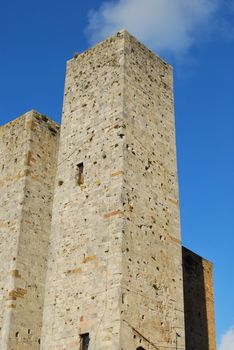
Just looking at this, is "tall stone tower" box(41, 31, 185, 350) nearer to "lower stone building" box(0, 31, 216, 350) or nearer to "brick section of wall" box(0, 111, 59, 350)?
"lower stone building" box(0, 31, 216, 350)

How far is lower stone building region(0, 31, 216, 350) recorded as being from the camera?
1414 cm

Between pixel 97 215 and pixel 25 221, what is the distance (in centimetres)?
286

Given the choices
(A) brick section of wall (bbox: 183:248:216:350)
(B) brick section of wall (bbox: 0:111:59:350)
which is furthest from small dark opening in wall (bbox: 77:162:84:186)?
(A) brick section of wall (bbox: 183:248:216:350)

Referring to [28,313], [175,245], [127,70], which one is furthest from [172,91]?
[28,313]

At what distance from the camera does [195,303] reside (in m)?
22.5

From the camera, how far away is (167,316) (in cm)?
1483

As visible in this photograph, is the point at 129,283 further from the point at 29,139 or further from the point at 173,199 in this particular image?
the point at 29,139

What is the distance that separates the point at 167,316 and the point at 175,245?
2.14 metres

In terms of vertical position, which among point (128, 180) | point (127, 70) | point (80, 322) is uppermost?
point (127, 70)

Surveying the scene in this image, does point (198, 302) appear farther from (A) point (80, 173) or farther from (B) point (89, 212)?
(B) point (89, 212)

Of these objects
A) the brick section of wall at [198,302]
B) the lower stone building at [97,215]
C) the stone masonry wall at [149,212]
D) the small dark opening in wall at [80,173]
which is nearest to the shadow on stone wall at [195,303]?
the brick section of wall at [198,302]

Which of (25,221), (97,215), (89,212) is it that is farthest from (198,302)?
(97,215)

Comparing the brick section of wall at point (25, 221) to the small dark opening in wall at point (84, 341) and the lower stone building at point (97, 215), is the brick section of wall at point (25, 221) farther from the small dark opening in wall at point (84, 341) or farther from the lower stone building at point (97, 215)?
the small dark opening in wall at point (84, 341)

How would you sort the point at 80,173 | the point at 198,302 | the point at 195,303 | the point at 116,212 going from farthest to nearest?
the point at 198,302, the point at 195,303, the point at 80,173, the point at 116,212
